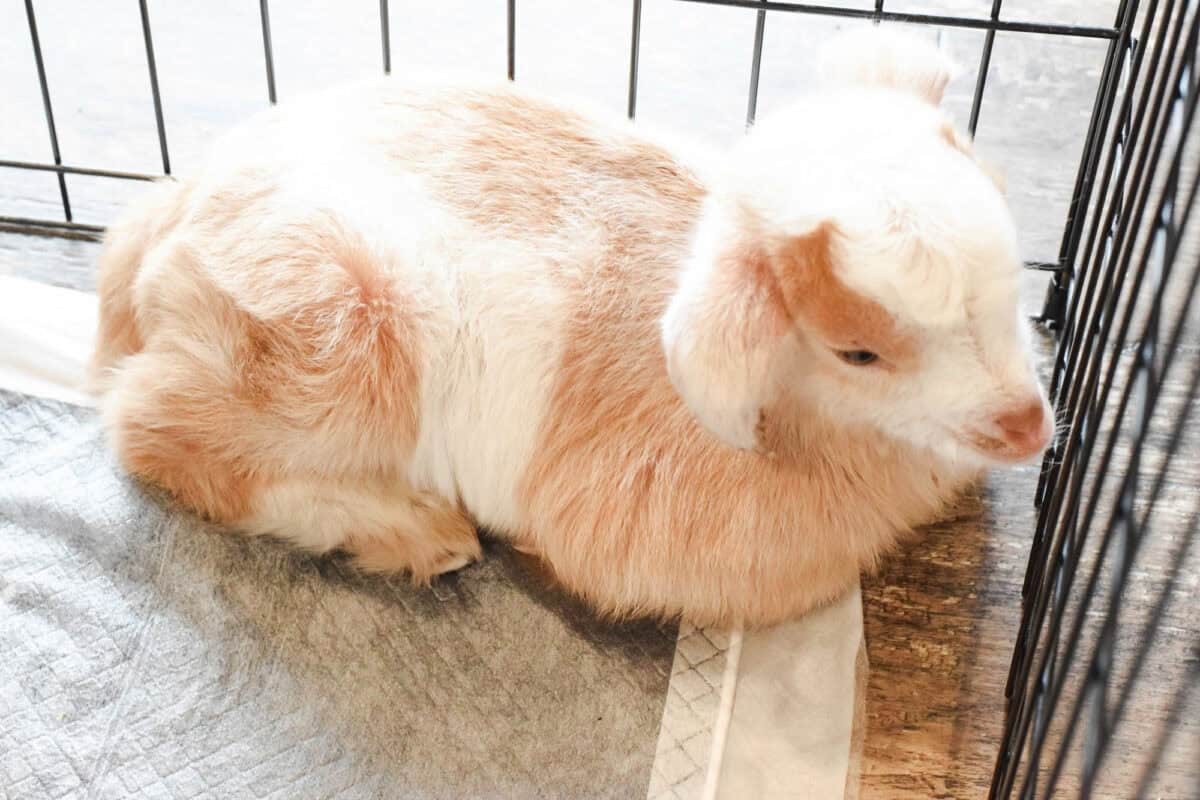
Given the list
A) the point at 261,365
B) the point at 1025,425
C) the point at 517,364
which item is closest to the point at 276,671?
the point at 261,365

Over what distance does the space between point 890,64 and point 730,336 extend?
0.41 m

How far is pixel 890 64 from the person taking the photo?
1413 millimetres

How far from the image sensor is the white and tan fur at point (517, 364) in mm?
1344

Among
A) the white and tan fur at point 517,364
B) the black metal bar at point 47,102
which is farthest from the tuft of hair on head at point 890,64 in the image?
the black metal bar at point 47,102

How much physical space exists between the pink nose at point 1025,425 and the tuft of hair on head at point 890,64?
392 mm

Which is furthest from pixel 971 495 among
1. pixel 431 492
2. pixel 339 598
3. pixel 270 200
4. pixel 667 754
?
pixel 270 200

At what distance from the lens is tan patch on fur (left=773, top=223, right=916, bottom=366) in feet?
3.97

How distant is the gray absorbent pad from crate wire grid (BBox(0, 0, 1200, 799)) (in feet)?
1.55

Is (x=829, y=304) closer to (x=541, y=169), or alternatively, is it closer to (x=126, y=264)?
(x=541, y=169)

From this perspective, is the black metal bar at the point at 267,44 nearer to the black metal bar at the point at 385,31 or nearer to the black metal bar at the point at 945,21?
the black metal bar at the point at 385,31

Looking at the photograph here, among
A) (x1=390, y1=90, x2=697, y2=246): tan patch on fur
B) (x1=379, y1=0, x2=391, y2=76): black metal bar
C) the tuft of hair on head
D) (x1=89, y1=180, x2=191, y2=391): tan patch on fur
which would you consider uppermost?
the tuft of hair on head

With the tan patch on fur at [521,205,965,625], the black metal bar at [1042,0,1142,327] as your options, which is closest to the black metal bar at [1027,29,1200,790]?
the tan patch on fur at [521,205,965,625]

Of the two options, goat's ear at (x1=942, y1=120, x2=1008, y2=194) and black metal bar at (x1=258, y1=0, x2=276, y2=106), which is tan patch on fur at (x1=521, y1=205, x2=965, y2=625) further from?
black metal bar at (x1=258, y1=0, x2=276, y2=106)

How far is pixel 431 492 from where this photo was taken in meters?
1.68
